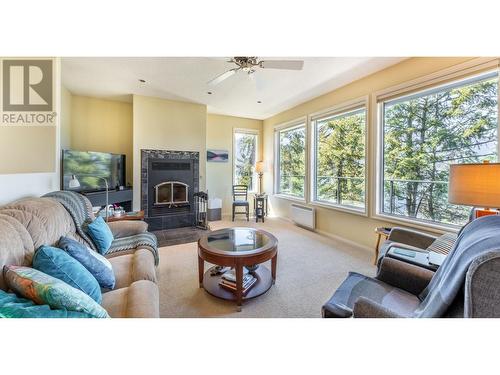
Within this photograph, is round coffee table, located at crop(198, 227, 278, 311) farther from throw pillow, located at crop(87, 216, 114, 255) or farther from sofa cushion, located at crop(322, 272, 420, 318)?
throw pillow, located at crop(87, 216, 114, 255)

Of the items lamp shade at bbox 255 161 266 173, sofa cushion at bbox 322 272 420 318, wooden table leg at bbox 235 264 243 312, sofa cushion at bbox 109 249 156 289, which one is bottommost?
wooden table leg at bbox 235 264 243 312

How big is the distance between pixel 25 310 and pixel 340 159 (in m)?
4.05

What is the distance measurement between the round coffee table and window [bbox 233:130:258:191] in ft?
11.5

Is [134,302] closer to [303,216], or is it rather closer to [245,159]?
[303,216]

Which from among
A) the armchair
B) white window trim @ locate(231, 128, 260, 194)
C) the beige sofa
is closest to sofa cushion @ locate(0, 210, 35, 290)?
the beige sofa

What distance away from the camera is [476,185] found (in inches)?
54.4

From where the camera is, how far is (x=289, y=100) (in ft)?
14.3

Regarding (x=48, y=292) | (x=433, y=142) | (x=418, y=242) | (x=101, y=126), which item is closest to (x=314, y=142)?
(x=433, y=142)

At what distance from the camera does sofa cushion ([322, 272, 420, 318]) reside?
4.10 feet

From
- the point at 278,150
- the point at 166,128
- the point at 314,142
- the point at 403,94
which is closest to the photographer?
the point at 403,94

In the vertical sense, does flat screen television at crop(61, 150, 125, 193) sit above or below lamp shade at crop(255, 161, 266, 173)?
below

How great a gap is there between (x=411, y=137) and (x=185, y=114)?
4.10 metres
